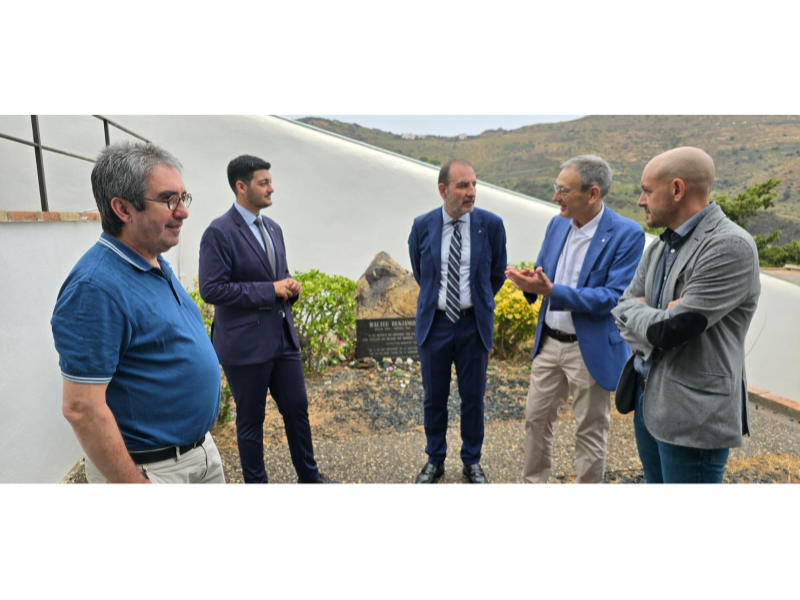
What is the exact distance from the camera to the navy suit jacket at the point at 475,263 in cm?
310

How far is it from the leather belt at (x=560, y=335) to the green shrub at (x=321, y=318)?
302cm

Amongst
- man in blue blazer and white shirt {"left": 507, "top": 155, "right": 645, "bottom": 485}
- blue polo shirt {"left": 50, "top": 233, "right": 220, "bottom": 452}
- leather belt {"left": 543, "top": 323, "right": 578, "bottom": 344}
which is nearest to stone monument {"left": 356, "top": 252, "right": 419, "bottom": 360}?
leather belt {"left": 543, "top": 323, "right": 578, "bottom": 344}

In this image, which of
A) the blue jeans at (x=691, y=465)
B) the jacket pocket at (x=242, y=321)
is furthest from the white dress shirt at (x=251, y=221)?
the blue jeans at (x=691, y=465)

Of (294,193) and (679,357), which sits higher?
(294,193)

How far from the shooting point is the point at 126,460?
4.70 feet

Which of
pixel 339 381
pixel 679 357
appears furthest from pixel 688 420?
pixel 339 381

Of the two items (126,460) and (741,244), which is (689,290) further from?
(126,460)

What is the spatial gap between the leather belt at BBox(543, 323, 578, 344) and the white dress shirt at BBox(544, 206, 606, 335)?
2 cm

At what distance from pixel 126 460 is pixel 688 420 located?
1.97 m

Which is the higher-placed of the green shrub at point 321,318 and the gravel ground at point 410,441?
the green shrub at point 321,318

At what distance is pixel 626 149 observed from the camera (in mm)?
22047

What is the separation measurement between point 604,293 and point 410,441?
2175mm

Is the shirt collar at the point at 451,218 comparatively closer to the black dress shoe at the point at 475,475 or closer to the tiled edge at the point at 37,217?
the black dress shoe at the point at 475,475

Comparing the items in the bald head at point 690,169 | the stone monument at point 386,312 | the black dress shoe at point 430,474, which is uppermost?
the bald head at point 690,169
